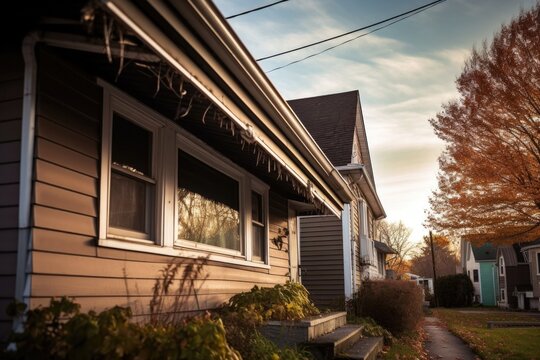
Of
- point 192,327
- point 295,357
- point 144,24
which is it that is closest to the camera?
point 144,24

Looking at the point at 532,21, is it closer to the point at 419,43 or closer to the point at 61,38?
the point at 419,43

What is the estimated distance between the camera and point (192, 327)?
3.13 meters

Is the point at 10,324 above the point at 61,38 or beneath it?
beneath

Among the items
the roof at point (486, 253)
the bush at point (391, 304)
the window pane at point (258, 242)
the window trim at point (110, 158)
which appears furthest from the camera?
the roof at point (486, 253)

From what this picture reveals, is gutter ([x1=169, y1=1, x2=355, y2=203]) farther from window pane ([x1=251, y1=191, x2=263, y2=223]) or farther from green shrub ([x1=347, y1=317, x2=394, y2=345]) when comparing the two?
green shrub ([x1=347, y1=317, x2=394, y2=345])

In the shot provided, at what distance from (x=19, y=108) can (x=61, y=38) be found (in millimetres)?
562

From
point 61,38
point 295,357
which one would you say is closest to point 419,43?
point 295,357

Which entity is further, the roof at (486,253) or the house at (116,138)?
the roof at (486,253)

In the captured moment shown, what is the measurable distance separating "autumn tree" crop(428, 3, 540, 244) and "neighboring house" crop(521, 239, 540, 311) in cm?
1665

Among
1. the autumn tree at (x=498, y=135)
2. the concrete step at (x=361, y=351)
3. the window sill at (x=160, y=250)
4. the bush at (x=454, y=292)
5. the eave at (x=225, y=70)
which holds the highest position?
the autumn tree at (x=498, y=135)

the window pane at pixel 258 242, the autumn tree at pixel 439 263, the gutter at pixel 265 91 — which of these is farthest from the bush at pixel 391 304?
the autumn tree at pixel 439 263

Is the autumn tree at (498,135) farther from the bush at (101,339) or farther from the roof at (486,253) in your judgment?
the roof at (486,253)

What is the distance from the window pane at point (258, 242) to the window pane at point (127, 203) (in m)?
3.13

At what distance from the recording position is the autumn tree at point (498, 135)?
12797 mm
